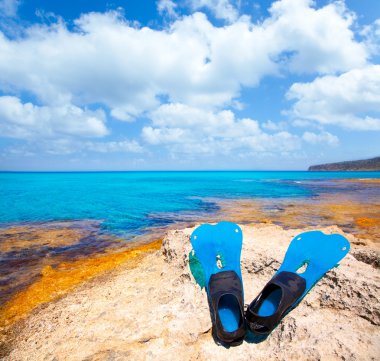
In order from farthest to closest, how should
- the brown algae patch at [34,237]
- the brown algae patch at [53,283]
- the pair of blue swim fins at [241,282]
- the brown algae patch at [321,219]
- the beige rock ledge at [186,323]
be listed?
the brown algae patch at [321,219], the brown algae patch at [34,237], the brown algae patch at [53,283], the pair of blue swim fins at [241,282], the beige rock ledge at [186,323]

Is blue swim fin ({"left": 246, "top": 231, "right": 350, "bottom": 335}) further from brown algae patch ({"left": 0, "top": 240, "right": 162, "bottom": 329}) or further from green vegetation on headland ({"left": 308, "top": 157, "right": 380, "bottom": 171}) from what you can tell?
green vegetation on headland ({"left": 308, "top": 157, "right": 380, "bottom": 171})

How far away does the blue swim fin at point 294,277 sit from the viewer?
141 inches

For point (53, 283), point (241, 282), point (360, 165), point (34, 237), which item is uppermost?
point (360, 165)

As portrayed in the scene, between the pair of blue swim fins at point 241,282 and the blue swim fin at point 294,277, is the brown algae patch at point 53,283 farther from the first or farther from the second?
the blue swim fin at point 294,277

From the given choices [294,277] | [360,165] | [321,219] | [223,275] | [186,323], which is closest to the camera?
[186,323]

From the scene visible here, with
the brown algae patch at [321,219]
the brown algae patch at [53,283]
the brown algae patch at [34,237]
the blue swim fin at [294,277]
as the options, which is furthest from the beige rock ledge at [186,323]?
the brown algae patch at [321,219]

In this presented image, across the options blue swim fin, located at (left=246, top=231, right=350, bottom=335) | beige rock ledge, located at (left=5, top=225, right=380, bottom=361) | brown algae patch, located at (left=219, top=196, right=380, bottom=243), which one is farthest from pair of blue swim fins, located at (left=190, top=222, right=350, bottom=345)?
brown algae patch, located at (left=219, top=196, right=380, bottom=243)

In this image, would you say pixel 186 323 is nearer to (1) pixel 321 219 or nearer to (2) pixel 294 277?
(2) pixel 294 277

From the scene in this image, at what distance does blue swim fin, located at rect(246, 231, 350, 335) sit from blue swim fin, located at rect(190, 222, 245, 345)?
0.87 feet

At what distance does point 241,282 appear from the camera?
4.38 meters

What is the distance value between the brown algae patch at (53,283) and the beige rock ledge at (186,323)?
2.25ft

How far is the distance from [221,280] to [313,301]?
5.04ft

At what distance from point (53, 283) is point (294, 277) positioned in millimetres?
6473

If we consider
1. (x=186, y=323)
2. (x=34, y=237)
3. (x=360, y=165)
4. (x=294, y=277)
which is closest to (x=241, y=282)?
(x=294, y=277)
